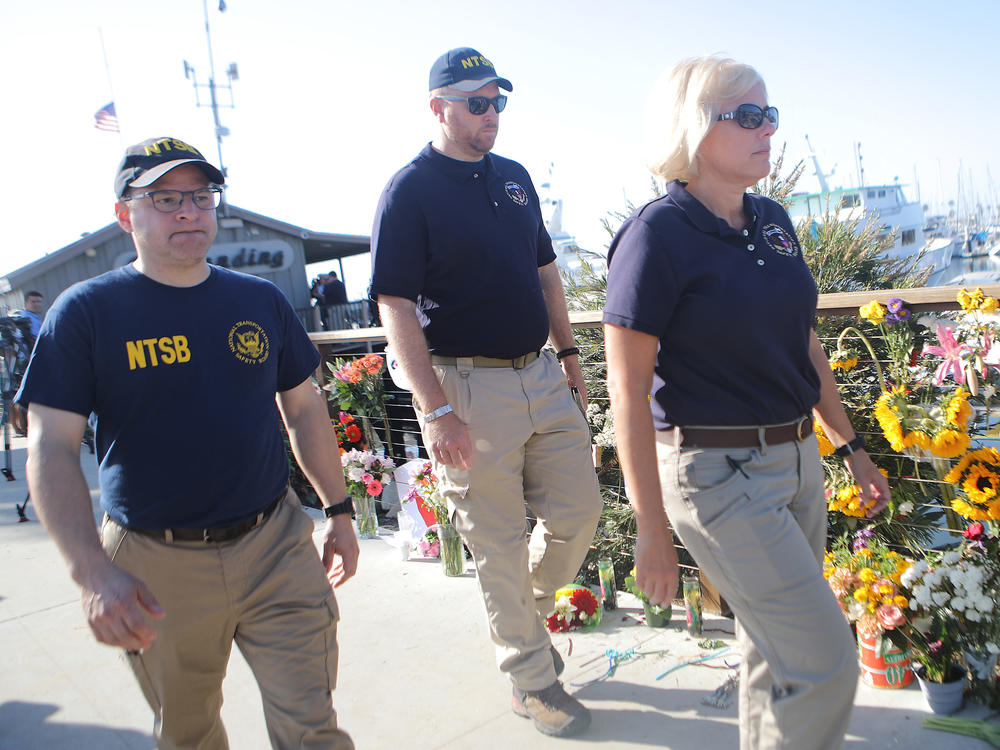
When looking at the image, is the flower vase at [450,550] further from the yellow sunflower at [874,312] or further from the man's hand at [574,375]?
the yellow sunflower at [874,312]

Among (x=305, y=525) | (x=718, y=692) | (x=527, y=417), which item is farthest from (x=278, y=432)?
(x=718, y=692)

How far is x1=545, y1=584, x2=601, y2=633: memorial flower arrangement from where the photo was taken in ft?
10.7

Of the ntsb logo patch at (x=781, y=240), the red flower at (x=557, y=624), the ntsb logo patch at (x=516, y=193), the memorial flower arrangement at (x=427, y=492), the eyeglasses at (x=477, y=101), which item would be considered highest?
the eyeglasses at (x=477, y=101)

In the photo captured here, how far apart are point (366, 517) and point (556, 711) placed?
8.65 feet

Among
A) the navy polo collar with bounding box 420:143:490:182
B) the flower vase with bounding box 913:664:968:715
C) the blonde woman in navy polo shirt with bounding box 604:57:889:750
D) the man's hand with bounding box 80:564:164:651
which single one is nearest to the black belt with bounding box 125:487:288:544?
the man's hand with bounding box 80:564:164:651

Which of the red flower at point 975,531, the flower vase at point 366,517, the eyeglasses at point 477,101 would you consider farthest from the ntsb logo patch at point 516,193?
the flower vase at point 366,517

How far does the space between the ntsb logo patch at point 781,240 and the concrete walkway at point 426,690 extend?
4.90 feet

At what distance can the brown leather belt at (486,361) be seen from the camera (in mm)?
2637

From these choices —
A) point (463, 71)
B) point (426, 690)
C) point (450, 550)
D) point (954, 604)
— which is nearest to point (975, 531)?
point (954, 604)

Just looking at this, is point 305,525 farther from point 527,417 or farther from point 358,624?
point 358,624

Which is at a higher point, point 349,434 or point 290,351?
point 290,351

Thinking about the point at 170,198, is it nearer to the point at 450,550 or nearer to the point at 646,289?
the point at 646,289

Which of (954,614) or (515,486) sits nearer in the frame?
(954,614)

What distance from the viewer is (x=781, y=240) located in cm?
191
